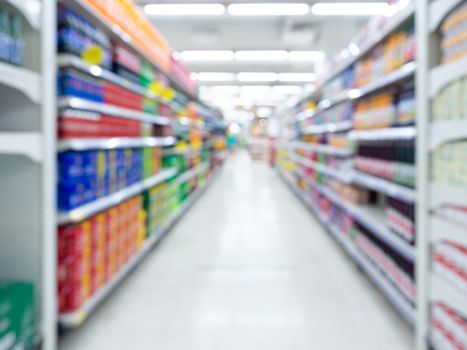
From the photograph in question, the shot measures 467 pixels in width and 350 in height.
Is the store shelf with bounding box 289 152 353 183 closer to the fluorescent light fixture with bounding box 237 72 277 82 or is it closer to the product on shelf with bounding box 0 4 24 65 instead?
the product on shelf with bounding box 0 4 24 65

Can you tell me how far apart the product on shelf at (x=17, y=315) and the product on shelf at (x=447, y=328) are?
76.0 inches

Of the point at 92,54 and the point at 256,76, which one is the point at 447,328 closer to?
the point at 92,54

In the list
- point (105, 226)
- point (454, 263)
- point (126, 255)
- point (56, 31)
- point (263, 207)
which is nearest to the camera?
point (454, 263)

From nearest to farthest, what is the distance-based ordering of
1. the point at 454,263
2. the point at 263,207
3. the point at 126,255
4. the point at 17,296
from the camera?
the point at 17,296
the point at 454,263
the point at 126,255
the point at 263,207

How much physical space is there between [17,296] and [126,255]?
1.55 metres

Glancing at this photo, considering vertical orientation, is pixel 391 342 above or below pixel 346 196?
below

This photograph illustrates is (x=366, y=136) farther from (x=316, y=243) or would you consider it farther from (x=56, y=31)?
(x=56, y=31)

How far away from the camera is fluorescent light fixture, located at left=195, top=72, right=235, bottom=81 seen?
52.3 ft

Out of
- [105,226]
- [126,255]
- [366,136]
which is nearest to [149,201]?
[126,255]

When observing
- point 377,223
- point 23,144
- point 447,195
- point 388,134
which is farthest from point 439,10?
point 23,144

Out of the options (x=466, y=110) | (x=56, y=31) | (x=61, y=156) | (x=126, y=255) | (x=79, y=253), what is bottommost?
(x=126, y=255)

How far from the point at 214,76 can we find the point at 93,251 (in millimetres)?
14467

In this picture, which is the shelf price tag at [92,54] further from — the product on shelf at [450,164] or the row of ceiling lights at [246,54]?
the row of ceiling lights at [246,54]

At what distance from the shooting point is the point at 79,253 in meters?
2.47
